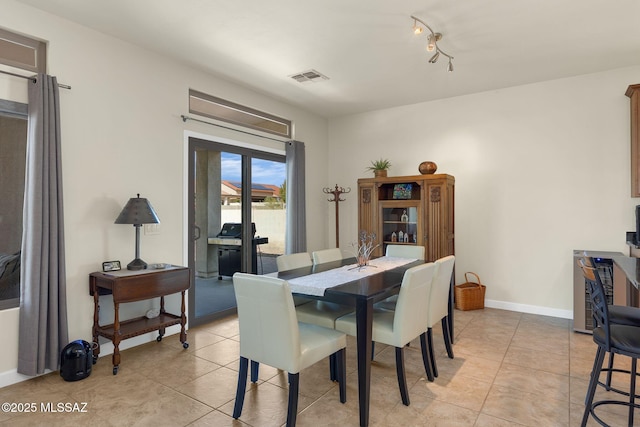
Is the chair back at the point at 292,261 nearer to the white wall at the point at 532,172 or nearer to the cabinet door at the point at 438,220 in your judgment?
the cabinet door at the point at 438,220

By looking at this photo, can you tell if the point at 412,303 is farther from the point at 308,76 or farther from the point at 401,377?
the point at 308,76

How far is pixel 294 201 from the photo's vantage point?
17.4 feet

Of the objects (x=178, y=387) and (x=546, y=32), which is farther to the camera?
(x=546, y=32)

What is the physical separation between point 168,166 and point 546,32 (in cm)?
377

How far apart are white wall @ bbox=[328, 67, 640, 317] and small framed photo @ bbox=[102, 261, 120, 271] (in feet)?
12.9

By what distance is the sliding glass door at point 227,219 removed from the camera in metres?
4.18

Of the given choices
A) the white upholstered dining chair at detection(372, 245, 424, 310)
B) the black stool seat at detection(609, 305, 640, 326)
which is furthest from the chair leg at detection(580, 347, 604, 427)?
the white upholstered dining chair at detection(372, 245, 424, 310)

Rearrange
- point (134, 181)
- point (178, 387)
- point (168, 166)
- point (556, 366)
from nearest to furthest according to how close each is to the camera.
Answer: point (178, 387) < point (556, 366) < point (134, 181) < point (168, 166)

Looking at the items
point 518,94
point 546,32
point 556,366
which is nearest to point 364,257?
point 556,366

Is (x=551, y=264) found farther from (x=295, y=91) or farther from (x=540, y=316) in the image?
(x=295, y=91)

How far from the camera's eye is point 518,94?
15.3ft

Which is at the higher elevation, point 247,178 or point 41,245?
point 247,178

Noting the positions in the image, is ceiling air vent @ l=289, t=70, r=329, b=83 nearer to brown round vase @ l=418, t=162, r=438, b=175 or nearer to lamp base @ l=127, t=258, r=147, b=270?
brown round vase @ l=418, t=162, r=438, b=175

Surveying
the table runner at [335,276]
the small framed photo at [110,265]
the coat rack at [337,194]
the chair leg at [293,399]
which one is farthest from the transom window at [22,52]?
the coat rack at [337,194]
